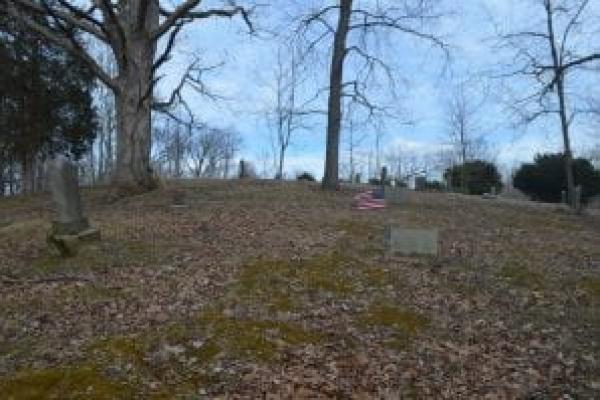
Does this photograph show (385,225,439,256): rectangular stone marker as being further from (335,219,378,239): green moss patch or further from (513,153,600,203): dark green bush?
(513,153,600,203): dark green bush

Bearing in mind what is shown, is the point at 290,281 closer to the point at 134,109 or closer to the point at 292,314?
the point at 292,314

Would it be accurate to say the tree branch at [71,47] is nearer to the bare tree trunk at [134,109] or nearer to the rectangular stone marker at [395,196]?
the bare tree trunk at [134,109]

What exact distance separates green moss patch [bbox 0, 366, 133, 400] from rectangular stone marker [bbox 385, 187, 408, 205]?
1490 centimetres

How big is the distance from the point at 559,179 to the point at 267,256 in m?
30.9

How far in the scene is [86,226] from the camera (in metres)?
15.0

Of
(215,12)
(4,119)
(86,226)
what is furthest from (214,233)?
(4,119)

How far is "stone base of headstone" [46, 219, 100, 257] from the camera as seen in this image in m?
14.1

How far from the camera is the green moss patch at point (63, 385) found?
8.95m

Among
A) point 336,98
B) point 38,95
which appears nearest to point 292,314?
point 336,98

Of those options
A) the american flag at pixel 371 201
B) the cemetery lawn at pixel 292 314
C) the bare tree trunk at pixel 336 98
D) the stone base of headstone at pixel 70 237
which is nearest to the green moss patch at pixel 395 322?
the cemetery lawn at pixel 292 314

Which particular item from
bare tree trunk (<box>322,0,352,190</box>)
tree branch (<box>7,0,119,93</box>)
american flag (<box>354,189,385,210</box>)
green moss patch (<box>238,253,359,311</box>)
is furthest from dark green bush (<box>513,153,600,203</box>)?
green moss patch (<box>238,253,359,311</box>)

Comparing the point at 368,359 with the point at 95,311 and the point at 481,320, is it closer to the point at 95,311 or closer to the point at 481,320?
the point at 481,320

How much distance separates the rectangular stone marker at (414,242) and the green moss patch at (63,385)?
653 centimetres

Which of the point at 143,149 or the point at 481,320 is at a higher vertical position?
the point at 143,149
